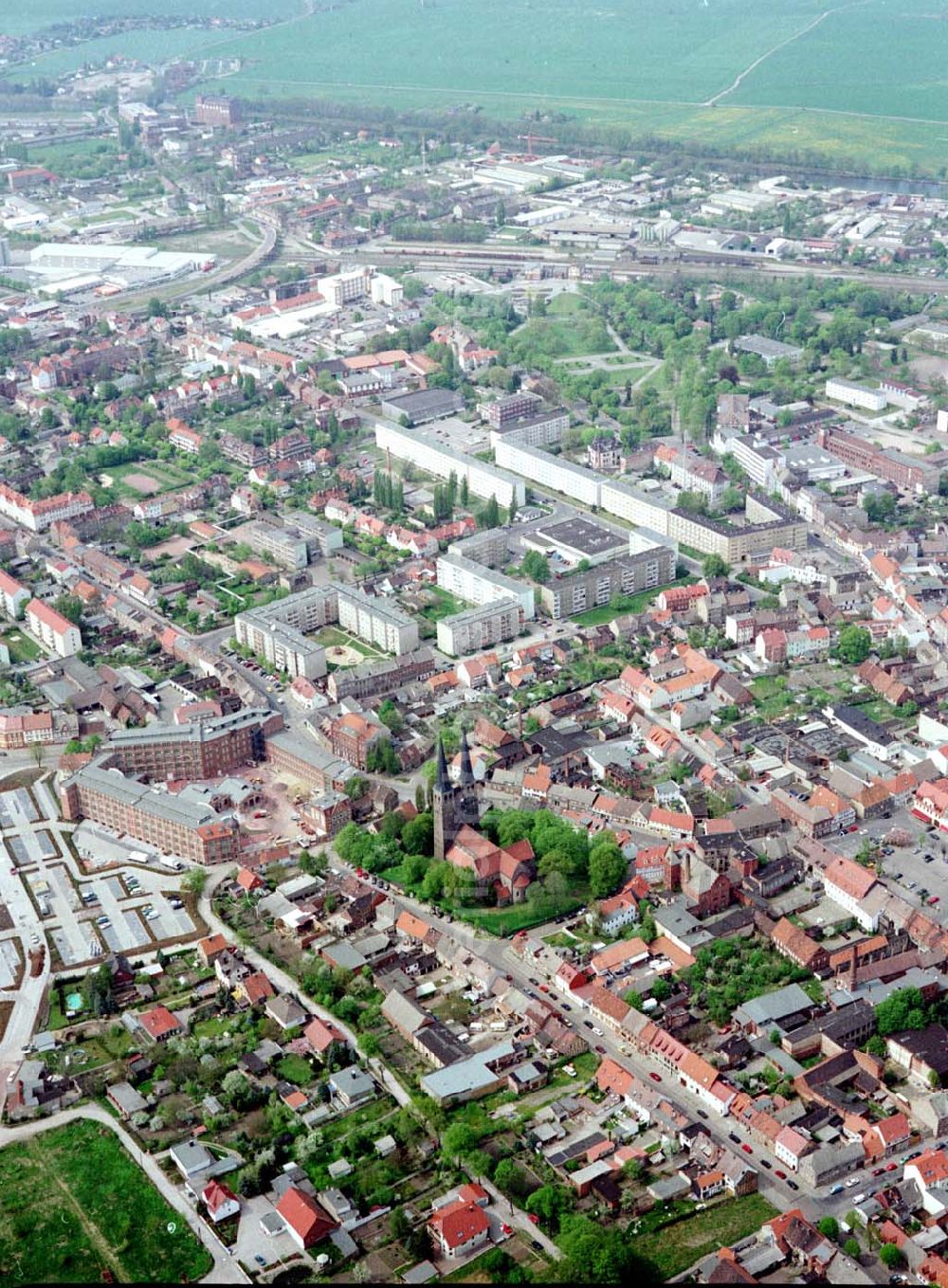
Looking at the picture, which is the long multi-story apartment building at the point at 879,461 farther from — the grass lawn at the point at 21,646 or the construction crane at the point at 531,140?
the construction crane at the point at 531,140

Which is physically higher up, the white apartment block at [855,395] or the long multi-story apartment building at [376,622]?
the white apartment block at [855,395]

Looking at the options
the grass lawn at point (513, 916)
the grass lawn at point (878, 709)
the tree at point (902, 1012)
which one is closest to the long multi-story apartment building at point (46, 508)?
the grass lawn at point (513, 916)

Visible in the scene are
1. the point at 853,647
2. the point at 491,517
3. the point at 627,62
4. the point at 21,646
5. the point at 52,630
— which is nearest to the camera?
the point at 853,647

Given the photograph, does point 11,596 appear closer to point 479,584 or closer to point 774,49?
point 479,584

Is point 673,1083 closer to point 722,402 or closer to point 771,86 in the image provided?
point 722,402

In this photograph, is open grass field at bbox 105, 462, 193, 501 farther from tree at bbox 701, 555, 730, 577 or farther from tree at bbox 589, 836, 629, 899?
tree at bbox 589, 836, 629, 899

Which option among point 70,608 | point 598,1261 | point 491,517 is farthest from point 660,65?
point 598,1261
